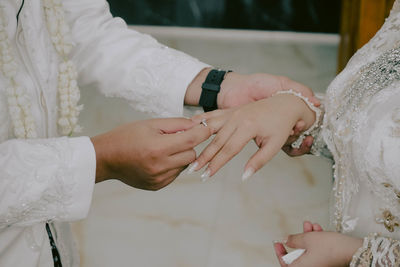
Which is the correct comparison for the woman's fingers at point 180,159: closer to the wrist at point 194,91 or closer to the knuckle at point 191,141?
the knuckle at point 191,141

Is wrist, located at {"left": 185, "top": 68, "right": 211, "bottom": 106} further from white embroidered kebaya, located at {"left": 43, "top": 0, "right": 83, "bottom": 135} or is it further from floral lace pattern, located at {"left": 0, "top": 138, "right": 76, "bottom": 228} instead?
floral lace pattern, located at {"left": 0, "top": 138, "right": 76, "bottom": 228}

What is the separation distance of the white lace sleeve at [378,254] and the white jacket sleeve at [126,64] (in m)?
0.54

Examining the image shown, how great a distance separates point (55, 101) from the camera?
0.96 meters

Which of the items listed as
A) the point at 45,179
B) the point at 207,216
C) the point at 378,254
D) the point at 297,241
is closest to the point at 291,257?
the point at 297,241

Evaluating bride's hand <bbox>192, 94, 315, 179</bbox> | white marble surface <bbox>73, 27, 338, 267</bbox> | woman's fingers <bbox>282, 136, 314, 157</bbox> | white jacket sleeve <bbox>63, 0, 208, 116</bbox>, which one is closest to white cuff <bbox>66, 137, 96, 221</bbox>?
bride's hand <bbox>192, 94, 315, 179</bbox>

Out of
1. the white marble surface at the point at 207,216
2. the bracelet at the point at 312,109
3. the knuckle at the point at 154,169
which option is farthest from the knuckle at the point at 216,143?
the white marble surface at the point at 207,216

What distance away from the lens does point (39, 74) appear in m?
0.90

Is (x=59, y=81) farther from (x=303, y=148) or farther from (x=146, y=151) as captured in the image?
(x=303, y=148)

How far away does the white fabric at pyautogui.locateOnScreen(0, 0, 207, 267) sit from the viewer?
2.67 feet

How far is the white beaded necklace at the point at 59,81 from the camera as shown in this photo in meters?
0.85

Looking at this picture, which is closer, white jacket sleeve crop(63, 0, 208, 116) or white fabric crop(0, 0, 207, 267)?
white fabric crop(0, 0, 207, 267)

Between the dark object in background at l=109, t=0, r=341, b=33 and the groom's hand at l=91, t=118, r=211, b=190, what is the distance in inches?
99.1

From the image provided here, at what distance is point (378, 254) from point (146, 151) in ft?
1.53

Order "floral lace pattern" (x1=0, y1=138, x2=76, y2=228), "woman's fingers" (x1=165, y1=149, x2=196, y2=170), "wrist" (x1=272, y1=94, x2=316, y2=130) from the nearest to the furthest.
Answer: "floral lace pattern" (x1=0, y1=138, x2=76, y2=228), "woman's fingers" (x1=165, y1=149, x2=196, y2=170), "wrist" (x1=272, y1=94, x2=316, y2=130)
